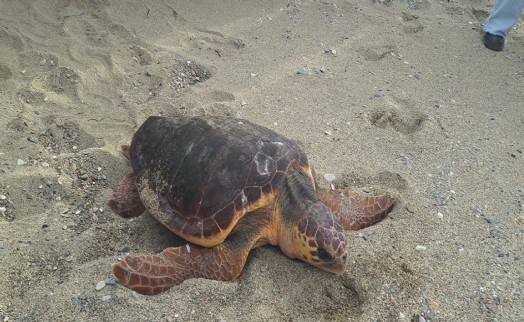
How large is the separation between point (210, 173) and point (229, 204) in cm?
17

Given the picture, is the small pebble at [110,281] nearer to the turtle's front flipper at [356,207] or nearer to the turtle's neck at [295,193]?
the turtle's neck at [295,193]

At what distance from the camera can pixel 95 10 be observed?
11.9 feet

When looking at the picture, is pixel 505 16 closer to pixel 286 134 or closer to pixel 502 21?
pixel 502 21

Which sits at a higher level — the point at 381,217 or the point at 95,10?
the point at 95,10

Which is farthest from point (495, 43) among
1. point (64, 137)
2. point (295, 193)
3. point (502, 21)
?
point (64, 137)

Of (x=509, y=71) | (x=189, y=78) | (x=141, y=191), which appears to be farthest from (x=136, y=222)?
(x=509, y=71)

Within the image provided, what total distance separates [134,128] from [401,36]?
8.02ft

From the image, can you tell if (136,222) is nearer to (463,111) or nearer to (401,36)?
(463,111)

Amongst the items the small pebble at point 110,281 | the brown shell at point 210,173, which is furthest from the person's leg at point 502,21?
the small pebble at point 110,281

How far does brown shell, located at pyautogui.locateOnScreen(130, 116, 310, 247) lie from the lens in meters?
1.91

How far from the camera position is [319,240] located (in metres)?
1.80

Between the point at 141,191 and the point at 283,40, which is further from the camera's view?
the point at 283,40

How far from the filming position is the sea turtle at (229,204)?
182 centimetres

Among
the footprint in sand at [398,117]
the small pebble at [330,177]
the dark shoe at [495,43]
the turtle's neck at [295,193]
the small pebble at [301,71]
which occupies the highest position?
the turtle's neck at [295,193]
